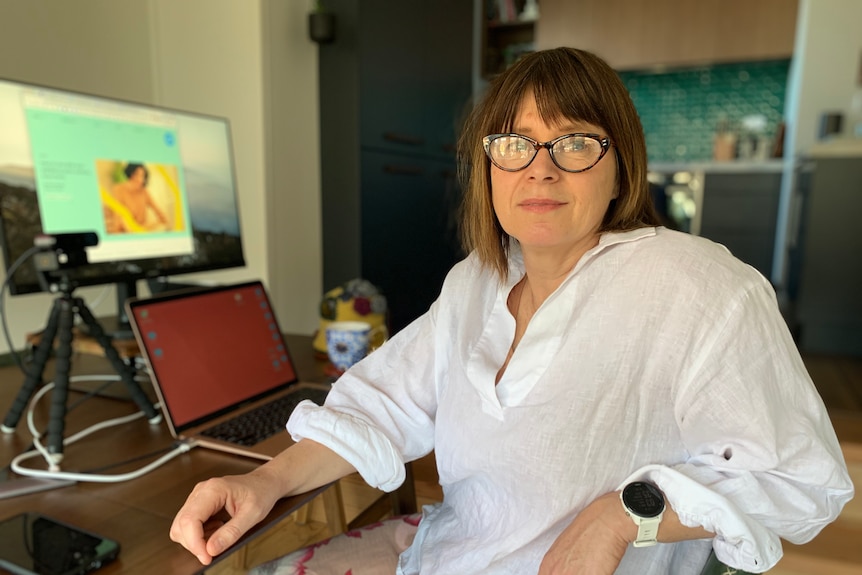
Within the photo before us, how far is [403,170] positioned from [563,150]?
5.47ft

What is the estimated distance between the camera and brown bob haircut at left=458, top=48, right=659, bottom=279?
0.73 m

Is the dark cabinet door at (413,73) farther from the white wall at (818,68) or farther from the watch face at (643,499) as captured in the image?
the white wall at (818,68)

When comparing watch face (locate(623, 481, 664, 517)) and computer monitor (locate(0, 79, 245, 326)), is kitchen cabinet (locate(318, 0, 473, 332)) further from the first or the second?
watch face (locate(623, 481, 664, 517))

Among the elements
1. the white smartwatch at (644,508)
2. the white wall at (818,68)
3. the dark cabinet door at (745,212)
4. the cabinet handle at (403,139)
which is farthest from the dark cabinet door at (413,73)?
the white wall at (818,68)

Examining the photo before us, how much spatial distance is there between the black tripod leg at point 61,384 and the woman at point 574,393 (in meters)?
0.27

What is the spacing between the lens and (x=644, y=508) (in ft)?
2.01

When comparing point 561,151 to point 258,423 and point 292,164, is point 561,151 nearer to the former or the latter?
point 258,423

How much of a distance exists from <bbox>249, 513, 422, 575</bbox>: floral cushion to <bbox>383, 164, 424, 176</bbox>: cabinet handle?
154 cm

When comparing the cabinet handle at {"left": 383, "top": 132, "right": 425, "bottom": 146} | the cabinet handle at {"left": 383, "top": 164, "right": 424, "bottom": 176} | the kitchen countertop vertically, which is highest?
the cabinet handle at {"left": 383, "top": 132, "right": 425, "bottom": 146}

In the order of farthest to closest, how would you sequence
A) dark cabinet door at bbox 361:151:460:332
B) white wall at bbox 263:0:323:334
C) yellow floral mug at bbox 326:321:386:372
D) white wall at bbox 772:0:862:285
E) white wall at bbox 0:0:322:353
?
1. white wall at bbox 772:0:862:285
2. dark cabinet door at bbox 361:151:460:332
3. white wall at bbox 263:0:323:334
4. white wall at bbox 0:0:322:353
5. yellow floral mug at bbox 326:321:386:372

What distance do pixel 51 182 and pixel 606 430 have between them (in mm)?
947

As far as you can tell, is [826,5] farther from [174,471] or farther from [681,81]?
[174,471]

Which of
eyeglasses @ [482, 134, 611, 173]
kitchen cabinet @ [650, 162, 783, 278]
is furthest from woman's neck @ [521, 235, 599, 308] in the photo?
kitchen cabinet @ [650, 162, 783, 278]

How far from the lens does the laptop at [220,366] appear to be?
0.84 metres
